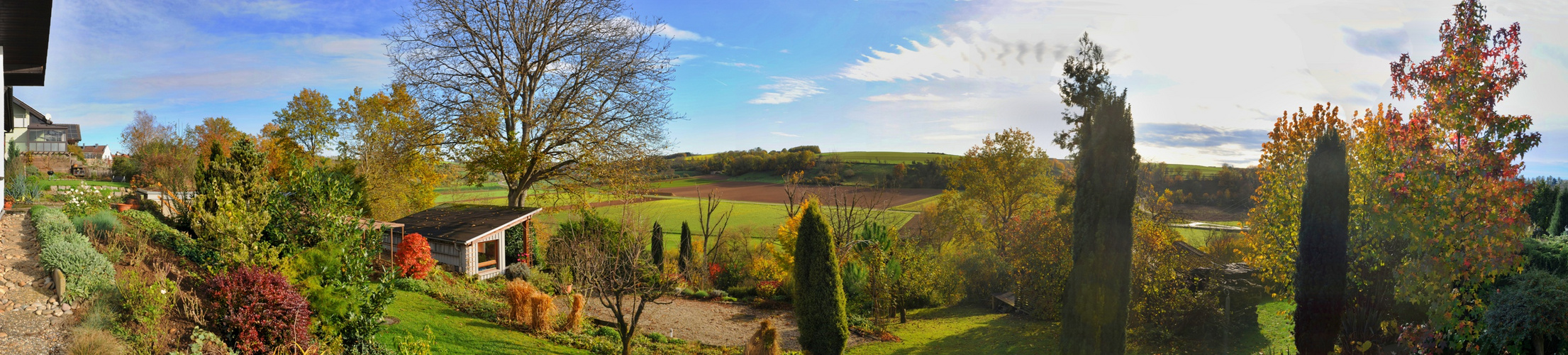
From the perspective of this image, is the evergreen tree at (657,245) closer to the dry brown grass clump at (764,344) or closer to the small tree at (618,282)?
the small tree at (618,282)

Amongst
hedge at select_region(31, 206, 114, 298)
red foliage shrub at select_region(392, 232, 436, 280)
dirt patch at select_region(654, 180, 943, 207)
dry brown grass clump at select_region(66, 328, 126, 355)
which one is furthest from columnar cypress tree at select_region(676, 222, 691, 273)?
dry brown grass clump at select_region(66, 328, 126, 355)

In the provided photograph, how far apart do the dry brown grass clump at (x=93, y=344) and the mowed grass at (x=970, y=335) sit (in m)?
11.6

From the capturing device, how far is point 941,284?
20.0m

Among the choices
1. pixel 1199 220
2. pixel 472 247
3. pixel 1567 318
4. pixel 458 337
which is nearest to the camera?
pixel 1567 318

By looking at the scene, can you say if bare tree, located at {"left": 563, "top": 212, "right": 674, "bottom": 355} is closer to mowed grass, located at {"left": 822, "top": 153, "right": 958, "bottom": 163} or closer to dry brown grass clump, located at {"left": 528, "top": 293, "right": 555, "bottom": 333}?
dry brown grass clump, located at {"left": 528, "top": 293, "right": 555, "bottom": 333}

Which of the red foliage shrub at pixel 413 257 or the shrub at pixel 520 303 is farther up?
the red foliage shrub at pixel 413 257

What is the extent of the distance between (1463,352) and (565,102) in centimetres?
2301

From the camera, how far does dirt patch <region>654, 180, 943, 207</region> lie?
29141mm

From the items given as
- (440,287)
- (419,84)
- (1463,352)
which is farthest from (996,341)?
(419,84)

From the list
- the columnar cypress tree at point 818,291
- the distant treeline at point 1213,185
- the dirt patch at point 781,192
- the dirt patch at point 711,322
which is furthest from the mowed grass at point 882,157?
the columnar cypress tree at point 818,291

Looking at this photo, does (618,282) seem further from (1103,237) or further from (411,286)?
(1103,237)

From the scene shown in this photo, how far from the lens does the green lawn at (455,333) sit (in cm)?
1066

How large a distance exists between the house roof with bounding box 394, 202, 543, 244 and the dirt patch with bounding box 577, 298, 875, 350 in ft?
12.8

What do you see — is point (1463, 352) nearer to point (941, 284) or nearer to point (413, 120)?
point (941, 284)
